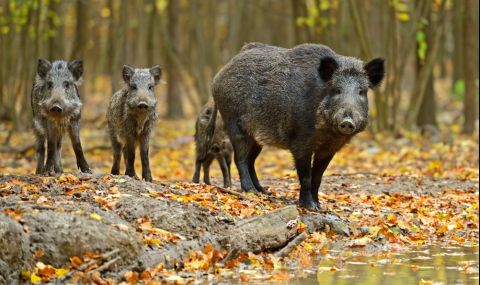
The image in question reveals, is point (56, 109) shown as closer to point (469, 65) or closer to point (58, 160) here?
point (58, 160)

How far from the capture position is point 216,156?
41.2 feet

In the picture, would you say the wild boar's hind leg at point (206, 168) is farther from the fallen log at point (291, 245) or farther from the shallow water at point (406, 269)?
the shallow water at point (406, 269)

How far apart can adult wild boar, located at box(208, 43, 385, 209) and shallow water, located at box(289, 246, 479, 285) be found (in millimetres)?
1634

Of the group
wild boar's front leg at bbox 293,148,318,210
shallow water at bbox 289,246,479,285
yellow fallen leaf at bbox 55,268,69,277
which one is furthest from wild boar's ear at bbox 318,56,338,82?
Result: yellow fallen leaf at bbox 55,268,69,277

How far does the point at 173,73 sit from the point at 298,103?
19.1 meters

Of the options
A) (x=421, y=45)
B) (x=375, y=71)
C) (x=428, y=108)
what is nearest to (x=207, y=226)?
(x=375, y=71)

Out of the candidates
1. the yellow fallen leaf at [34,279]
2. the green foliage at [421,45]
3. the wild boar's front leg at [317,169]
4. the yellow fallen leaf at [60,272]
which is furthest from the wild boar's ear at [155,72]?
the green foliage at [421,45]

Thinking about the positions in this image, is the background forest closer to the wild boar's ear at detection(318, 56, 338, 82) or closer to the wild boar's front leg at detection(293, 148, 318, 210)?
the wild boar's ear at detection(318, 56, 338, 82)

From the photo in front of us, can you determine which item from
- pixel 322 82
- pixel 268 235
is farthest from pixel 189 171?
pixel 268 235

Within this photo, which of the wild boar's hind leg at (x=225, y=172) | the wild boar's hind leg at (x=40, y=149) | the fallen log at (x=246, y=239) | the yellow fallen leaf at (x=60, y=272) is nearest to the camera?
the yellow fallen leaf at (x=60, y=272)

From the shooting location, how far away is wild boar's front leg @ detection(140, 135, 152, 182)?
35.9ft

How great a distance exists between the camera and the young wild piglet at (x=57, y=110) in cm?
1043

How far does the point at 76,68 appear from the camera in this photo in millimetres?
10820

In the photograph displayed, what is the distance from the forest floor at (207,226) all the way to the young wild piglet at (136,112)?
0.82m
